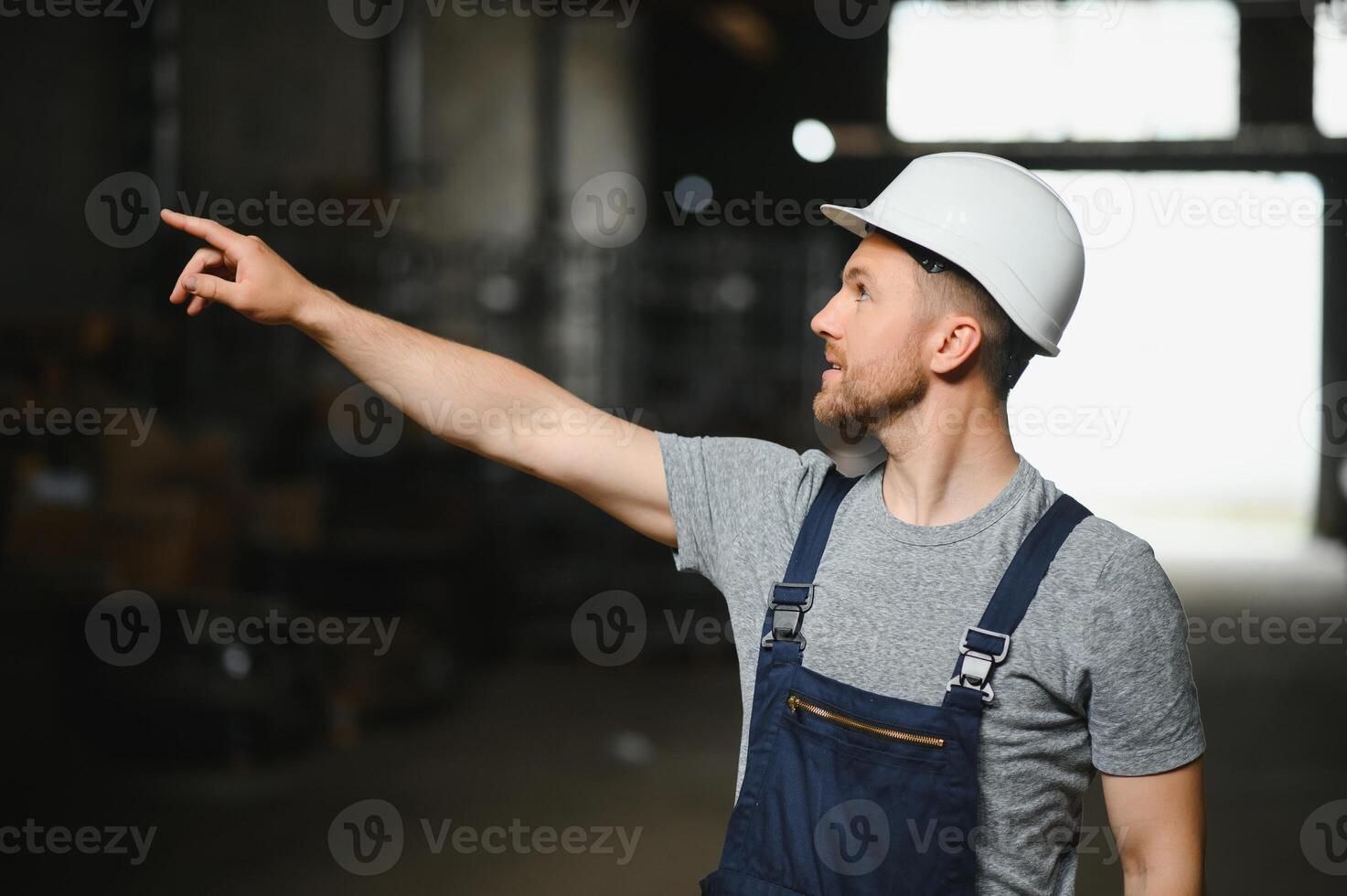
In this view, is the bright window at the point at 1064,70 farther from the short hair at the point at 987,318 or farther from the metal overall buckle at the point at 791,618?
the metal overall buckle at the point at 791,618

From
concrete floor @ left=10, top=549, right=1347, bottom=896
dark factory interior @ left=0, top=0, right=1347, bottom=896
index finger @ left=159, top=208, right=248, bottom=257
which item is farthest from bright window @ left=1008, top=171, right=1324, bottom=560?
index finger @ left=159, top=208, right=248, bottom=257

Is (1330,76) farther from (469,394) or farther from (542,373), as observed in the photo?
(469,394)

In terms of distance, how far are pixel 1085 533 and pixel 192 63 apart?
5148 millimetres

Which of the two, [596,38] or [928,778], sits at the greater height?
[596,38]

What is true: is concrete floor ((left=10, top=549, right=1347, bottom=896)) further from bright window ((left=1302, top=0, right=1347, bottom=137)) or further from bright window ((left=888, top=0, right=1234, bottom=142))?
bright window ((left=1302, top=0, right=1347, bottom=137))

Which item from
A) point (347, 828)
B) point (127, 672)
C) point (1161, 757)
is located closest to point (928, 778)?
point (1161, 757)

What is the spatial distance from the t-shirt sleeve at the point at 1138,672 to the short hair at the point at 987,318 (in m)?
0.29

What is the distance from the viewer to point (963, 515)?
1.44 m

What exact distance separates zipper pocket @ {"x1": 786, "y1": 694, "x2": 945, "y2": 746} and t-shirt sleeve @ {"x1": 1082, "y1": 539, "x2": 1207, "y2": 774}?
0.60 ft

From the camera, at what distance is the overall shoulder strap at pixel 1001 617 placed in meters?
1.28

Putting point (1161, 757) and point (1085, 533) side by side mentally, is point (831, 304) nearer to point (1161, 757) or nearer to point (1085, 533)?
point (1085, 533)

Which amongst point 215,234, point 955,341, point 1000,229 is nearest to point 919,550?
point 955,341

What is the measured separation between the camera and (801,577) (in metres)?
1.41

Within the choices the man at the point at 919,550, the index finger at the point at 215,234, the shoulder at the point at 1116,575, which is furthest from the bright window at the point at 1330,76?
the index finger at the point at 215,234
